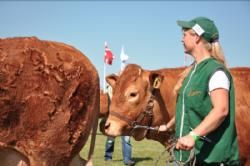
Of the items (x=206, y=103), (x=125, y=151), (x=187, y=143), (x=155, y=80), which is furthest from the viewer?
(x=125, y=151)

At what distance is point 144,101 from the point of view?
604 centimetres

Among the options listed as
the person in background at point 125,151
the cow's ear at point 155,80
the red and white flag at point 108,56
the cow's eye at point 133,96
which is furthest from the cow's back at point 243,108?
the red and white flag at point 108,56

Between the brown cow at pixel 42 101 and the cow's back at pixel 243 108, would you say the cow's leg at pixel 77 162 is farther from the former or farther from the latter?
the cow's back at pixel 243 108

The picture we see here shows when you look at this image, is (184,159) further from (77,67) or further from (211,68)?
(77,67)

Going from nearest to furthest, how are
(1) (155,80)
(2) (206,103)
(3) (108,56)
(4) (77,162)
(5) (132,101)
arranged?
1. (2) (206,103)
2. (4) (77,162)
3. (5) (132,101)
4. (1) (155,80)
5. (3) (108,56)

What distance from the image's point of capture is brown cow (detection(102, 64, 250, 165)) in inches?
231

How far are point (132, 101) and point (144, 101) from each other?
17cm

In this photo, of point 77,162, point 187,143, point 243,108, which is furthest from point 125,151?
point 187,143

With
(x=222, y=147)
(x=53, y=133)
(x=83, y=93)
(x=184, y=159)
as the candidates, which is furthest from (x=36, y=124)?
(x=222, y=147)

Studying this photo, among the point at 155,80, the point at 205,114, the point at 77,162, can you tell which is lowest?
the point at 77,162

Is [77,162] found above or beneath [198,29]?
beneath

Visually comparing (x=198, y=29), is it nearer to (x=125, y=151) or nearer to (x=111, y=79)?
(x=111, y=79)

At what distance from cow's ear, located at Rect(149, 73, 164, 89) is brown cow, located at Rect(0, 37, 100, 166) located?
1.35 m

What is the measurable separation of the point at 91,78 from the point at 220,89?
6.24ft
